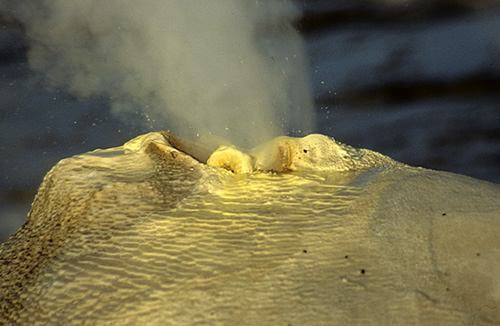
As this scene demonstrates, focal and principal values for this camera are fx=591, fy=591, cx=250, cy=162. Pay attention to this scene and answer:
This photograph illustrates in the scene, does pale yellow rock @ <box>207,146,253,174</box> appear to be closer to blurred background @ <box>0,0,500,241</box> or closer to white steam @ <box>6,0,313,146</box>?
white steam @ <box>6,0,313,146</box>

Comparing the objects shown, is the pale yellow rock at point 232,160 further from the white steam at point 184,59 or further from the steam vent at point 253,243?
the white steam at point 184,59

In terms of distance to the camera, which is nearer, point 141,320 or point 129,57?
point 141,320

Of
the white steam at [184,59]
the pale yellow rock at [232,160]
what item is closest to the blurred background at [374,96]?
the white steam at [184,59]

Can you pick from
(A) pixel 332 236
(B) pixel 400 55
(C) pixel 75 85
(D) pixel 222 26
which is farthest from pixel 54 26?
(A) pixel 332 236

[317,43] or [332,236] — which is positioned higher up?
[317,43]

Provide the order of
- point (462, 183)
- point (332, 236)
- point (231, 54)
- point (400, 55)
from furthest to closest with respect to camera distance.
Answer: point (400, 55), point (231, 54), point (462, 183), point (332, 236)

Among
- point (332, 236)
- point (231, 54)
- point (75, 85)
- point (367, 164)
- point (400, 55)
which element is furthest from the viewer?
point (400, 55)

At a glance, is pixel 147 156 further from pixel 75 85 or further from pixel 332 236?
pixel 75 85

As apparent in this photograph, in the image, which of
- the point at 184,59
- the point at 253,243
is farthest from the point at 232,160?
the point at 184,59

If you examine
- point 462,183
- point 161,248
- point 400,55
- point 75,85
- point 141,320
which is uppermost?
point 400,55

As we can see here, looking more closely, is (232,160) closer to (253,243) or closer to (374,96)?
(253,243)
